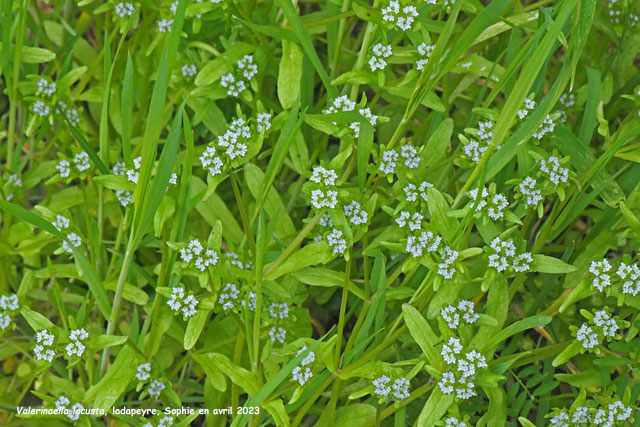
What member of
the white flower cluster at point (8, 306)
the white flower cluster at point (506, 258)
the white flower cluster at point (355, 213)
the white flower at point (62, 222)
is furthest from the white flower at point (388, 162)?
the white flower cluster at point (8, 306)

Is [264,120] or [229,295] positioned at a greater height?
[264,120]

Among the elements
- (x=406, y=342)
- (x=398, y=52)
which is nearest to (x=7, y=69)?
(x=398, y=52)

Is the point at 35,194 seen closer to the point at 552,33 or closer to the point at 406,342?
the point at 406,342

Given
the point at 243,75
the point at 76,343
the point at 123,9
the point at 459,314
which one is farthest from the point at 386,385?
the point at 123,9

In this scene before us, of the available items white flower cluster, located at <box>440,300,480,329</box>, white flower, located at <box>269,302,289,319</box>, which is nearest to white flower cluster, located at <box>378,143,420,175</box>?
white flower cluster, located at <box>440,300,480,329</box>

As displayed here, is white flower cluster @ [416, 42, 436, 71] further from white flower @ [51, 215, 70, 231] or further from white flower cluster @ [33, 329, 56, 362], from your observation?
white flower cluster @ [33, 329, 56, 362]

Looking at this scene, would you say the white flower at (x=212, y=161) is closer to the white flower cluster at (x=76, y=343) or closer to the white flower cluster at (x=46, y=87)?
the white flower cluster at (x=76, y=343)

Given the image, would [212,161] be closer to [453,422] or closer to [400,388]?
[400,388]

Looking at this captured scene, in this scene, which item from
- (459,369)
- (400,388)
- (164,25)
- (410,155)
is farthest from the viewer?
(164,25)
